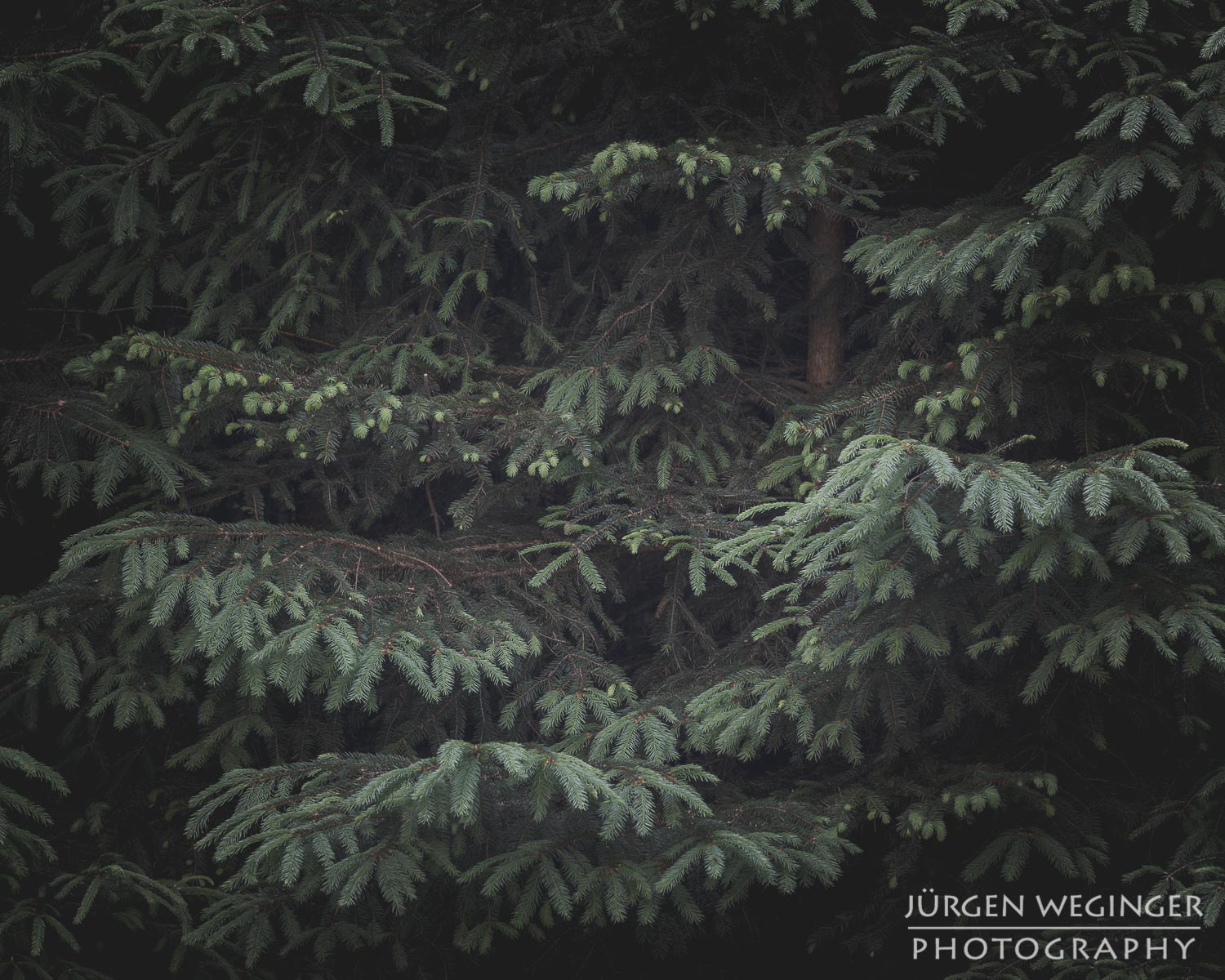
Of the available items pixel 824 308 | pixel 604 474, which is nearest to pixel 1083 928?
pixel 604 474

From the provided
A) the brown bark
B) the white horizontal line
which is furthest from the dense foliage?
the white horizontal line

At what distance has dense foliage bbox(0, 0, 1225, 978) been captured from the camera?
315cm

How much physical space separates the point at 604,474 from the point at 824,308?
4.97 ft

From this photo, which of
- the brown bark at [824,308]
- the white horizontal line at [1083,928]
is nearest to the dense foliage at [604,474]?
the brown bark at [824,308]

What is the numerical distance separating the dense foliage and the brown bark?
36mm

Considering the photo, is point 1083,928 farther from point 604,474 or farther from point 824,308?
point 824,308

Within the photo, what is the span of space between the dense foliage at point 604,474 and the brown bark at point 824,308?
1.4 inches

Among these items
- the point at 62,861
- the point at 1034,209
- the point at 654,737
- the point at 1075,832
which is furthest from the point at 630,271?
the point at 62,861

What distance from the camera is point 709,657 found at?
14.3ft

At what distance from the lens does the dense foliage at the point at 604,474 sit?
315cm

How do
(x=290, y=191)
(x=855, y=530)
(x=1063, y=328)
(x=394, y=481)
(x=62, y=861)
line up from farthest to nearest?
(x=394, y=481) < (x=290, y=191) < (x=62, y=861) < (x=1063, y=328) < (x=855, y=530)

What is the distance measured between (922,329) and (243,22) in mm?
3177

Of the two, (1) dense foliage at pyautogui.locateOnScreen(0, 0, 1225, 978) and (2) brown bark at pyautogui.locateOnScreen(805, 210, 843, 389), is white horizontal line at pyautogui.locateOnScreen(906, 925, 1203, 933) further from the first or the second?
(2) brown bark at pyautogui.locateOnScreen(805, 210, 843, 389)

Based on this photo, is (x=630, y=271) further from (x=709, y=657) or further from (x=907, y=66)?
(x=709, y=657)
